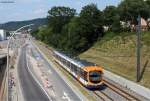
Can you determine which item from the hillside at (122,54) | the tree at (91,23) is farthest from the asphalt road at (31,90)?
the tree at (91,23)

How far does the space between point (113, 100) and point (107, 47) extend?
62040 millimetres

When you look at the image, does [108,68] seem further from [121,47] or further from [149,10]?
[149,10]

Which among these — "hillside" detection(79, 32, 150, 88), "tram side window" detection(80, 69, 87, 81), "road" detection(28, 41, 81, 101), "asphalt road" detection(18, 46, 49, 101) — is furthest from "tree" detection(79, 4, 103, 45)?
"tram side window" detection(80, 69, 87, 81)

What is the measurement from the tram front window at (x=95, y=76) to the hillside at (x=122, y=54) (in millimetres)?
5897

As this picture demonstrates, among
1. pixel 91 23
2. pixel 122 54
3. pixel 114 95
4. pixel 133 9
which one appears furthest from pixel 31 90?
pixel 91 23

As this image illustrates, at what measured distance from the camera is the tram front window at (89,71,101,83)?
54625 millimetres

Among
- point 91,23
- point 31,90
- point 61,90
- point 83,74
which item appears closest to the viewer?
point 83,74

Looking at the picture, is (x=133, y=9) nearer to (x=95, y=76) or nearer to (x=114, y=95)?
(x=95, y=76)

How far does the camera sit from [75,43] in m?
128

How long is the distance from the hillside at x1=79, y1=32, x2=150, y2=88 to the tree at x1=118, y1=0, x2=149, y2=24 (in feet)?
22.3

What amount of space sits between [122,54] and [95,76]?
3616cm

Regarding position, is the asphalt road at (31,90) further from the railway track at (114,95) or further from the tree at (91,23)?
the tree at (91,23)

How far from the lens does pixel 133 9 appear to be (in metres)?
116

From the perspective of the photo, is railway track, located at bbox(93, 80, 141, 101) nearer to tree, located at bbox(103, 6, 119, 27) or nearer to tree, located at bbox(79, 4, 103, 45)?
tree, located at bbox(79, 4, 103, 45)
